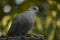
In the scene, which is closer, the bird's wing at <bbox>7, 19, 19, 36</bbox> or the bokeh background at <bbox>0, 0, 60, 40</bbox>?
the bird's wing at <bbox>7, 19, 19, 36</bbox>

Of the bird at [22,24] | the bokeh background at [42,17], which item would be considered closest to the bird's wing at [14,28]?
the bird at [22,24]

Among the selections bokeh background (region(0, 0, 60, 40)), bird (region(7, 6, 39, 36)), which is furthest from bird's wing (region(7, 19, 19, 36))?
bokeh background (region(0, 0, 60, 40))

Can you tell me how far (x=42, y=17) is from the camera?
17.0 feet

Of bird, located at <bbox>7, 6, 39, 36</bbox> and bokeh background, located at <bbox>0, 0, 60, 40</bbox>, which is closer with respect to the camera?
bird, located at <bbox>7, 6, 39, 36</bbox>

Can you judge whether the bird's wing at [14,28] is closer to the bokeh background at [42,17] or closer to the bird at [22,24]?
the bird at [22,24]

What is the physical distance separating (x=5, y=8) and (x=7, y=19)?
0.24 meters

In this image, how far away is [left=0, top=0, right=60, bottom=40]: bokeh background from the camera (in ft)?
16.5

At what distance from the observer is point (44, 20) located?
5145 millimetres

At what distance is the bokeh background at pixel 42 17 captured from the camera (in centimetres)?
502

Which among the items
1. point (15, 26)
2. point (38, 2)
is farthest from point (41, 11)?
point (15, 26)

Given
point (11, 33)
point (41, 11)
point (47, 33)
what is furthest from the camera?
point (41, 11)

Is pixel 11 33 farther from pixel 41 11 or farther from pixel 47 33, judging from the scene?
pixel 41 11

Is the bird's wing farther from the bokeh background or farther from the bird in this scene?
the bokeh background

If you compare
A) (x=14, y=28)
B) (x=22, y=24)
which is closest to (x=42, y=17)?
(x=22, y=24)
